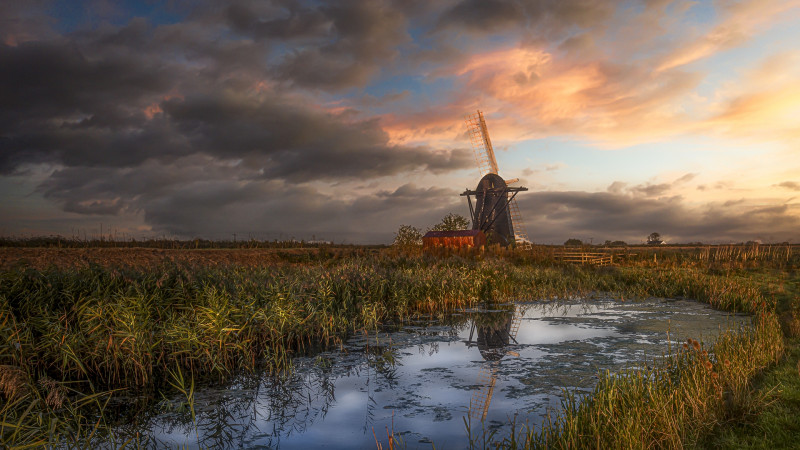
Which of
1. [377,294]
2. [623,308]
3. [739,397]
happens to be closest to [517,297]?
[623,308]

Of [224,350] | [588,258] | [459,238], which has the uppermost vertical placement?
[459,238]

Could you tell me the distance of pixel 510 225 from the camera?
147ft

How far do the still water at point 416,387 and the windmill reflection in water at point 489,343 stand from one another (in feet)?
0.09

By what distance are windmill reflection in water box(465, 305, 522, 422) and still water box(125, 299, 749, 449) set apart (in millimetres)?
29

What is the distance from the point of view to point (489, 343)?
11.3m

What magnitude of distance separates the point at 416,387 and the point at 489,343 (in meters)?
3.86

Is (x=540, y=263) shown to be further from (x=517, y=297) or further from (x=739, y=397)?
(x=739, y=397)

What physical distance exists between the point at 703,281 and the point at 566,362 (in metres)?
14.9

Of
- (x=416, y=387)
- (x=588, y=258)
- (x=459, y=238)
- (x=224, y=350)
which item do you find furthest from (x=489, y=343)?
Result: (x=459, y=238)

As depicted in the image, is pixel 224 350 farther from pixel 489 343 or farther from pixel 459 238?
pixel 459 238

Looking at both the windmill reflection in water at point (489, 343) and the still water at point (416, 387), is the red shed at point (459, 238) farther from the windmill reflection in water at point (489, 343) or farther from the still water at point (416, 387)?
the still water at point (416, 387)

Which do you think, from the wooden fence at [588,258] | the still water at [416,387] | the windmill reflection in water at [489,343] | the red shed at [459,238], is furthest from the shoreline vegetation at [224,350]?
the red shed at [459,238]

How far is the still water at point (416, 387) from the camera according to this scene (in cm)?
617

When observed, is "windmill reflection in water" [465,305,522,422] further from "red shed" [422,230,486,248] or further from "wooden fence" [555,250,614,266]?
"red shed" [422,230,486,248]
